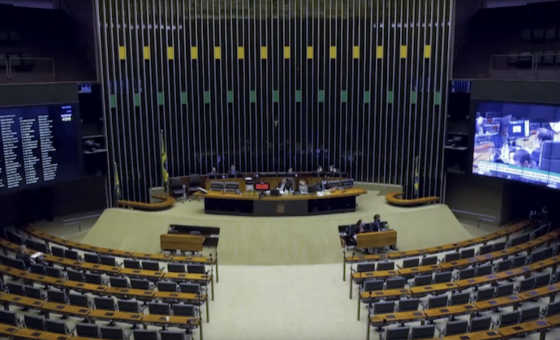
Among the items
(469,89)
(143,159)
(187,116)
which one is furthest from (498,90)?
(143,159)

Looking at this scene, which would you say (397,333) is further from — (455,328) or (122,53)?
(122,53)

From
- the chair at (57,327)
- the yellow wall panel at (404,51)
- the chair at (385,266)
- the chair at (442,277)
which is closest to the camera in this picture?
the chair at (57,327)

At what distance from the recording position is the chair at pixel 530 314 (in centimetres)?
979

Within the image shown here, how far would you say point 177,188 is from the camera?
17078 mm

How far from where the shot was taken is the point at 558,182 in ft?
44.3

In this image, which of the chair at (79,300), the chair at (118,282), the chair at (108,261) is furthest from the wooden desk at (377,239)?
the chair at (79,300)

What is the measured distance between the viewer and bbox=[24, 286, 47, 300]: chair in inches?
422

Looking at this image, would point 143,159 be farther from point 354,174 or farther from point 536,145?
point 536,145

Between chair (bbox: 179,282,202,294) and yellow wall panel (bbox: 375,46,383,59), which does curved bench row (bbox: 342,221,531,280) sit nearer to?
chair (bbox: 179,282,202,294)

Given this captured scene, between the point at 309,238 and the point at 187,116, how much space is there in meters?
6.85

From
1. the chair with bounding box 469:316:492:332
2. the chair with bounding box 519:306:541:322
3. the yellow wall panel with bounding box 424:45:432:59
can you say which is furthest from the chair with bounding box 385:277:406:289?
the yellow wall panel with bounding box 424:45:432:59

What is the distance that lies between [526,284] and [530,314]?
1.29m

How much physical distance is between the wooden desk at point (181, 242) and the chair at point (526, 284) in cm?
775

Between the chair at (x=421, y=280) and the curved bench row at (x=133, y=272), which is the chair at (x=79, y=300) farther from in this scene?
the chair at (x=421, y=280)
